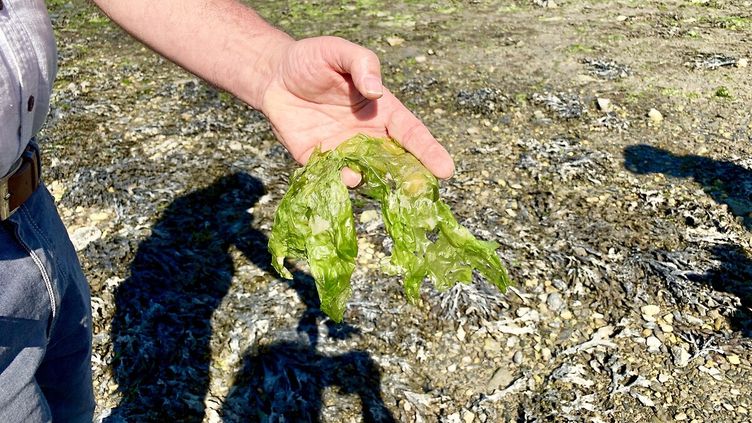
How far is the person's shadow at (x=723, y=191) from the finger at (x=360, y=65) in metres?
3.90

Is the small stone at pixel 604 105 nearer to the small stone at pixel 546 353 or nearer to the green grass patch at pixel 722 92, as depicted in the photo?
the green grass patch at pixel 722 92

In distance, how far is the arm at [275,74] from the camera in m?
3.30

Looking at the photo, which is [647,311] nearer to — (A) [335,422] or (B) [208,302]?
(A) [335,422]

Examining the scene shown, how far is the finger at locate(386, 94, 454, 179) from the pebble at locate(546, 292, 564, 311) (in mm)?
2574

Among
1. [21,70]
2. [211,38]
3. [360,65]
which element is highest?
[21,70]

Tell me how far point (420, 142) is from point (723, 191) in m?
4.70

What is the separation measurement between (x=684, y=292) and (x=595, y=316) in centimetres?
77

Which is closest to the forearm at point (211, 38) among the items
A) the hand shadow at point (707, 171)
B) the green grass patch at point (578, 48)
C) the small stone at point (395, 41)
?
the hand shadow at point (707, 171)

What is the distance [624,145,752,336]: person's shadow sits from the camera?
5562 millimetres

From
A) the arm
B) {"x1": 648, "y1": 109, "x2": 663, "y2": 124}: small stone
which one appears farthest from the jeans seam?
{"x1": 648, "y1": 109, "x2": 663, "y2": 124}: small stone

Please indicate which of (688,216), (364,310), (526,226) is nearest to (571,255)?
(526,226)

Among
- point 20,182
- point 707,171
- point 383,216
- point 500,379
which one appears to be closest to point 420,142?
point 383,216

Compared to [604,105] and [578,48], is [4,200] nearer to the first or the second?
[604,105]

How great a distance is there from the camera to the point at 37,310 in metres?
2.52
